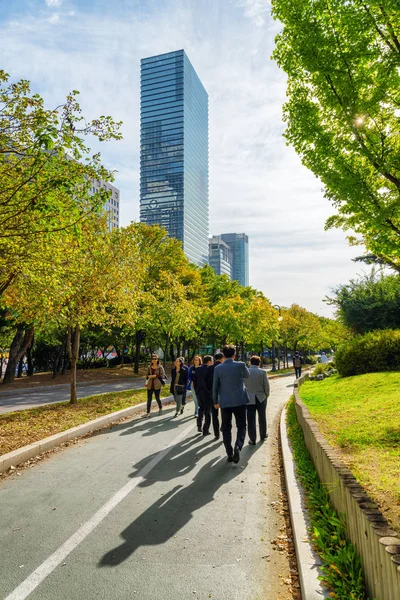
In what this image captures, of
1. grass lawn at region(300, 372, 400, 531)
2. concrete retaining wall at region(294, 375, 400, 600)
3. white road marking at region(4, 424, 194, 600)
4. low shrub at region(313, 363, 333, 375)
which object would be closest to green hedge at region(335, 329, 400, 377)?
grass lawn at region(300, 372, 400, 531)

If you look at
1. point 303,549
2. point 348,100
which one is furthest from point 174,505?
point 348,100

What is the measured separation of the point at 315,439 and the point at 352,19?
7.38 meters

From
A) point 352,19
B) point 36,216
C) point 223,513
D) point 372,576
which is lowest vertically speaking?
point 223,513

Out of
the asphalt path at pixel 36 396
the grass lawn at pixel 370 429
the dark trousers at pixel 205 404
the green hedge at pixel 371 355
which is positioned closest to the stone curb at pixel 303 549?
the grass lawn at pixel 370 429

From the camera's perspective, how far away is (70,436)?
916 cm

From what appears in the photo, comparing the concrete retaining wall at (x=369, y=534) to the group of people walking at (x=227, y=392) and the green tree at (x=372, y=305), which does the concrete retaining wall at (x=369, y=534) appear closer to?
the group of people walking at (x=227, y=392)

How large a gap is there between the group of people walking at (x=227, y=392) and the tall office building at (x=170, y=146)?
15375 cm

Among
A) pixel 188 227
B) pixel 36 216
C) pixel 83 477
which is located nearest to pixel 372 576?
pixel 83 477

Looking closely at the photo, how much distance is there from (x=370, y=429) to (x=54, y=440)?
20.6ft

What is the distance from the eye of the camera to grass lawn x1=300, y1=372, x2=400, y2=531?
4.90 m

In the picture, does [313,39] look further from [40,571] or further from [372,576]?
[40,571]

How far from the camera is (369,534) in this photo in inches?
117

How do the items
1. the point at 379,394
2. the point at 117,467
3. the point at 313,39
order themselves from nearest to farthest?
the point at 117,467, the point at 313,39, the point at 379,394

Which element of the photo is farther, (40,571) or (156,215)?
(156,215)
